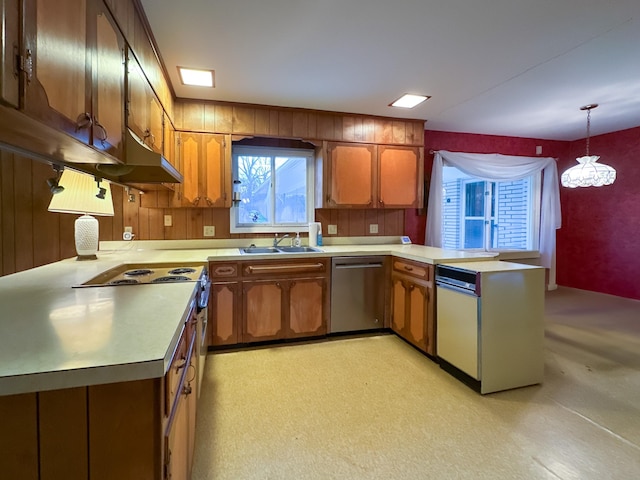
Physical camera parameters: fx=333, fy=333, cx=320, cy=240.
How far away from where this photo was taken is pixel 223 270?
2898 millimetres

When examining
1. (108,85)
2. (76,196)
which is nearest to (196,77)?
(76,196)

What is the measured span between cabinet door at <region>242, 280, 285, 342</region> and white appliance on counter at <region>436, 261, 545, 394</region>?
151cm

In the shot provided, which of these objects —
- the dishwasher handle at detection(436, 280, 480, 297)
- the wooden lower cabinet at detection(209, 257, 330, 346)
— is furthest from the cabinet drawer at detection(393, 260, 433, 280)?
the wooden lower cabinet at detection(209, 257, 330, 346)

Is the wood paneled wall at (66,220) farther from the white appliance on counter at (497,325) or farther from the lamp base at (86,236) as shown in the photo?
the white appliance on counter at (497,325)

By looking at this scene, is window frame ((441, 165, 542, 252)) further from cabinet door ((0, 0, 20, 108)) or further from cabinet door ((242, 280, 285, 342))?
cabinet door ((0, 0, 20, 108))

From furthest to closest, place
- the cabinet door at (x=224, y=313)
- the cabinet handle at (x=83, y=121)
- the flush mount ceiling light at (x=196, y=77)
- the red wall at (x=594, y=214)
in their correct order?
the red wall at (x=594, y=214) < the cabinet door at (x=224, y=313) < the flush mount ceiling light at (x=196, y=77) < the cabinet handle at (x=83, y=121)

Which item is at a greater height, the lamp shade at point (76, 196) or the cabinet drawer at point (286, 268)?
the lamp shade at point (76, 196)

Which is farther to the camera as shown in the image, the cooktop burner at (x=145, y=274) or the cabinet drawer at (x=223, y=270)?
the cabinet drawer at (x=223, y=270)

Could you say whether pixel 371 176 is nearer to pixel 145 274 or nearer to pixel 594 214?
pixel 145 274

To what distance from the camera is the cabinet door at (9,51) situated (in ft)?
2.50

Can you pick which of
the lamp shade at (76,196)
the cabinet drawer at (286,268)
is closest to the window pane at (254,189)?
the cabinet drawer at (286,268)

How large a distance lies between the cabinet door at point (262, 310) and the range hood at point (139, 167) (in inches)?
46.7

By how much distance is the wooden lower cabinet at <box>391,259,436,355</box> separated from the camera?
9.12ft

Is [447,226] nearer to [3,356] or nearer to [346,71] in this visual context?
[346,71]
